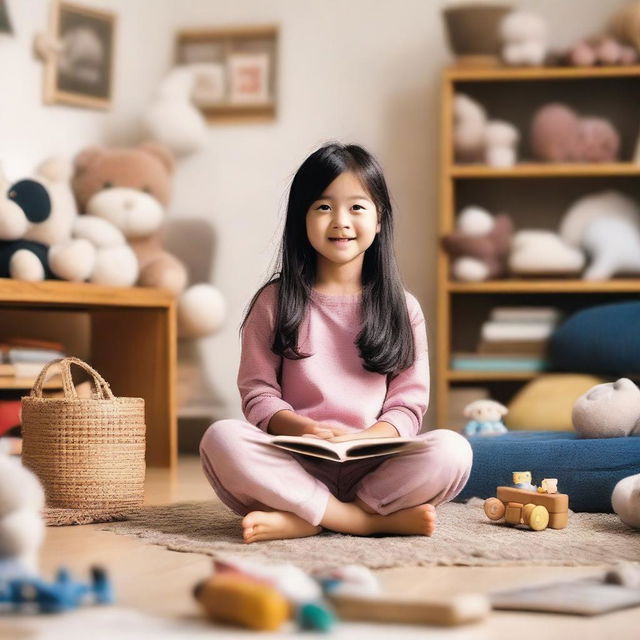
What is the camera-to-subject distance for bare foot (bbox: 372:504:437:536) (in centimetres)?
166

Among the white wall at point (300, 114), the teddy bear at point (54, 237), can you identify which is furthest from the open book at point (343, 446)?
the white wall at point (300, 114)

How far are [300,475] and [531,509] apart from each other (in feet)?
1.28

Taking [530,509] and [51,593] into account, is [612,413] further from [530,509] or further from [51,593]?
[51,593]

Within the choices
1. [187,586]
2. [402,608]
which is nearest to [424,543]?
[187,586]

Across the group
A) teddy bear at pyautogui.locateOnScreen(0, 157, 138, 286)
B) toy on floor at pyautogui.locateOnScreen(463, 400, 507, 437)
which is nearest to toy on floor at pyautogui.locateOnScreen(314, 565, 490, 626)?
toy on floor at pyautogui.locateOnScreen(463, 400, 507, 437)

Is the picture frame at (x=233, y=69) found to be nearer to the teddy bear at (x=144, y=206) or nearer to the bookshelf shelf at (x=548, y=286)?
the teddy bear at (x=144, y=206)

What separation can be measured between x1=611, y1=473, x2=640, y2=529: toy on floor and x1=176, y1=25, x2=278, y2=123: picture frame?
6.82ft

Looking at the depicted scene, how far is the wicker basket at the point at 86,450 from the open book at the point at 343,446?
46 cm

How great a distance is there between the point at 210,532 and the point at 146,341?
136cm

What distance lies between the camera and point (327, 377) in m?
1.78

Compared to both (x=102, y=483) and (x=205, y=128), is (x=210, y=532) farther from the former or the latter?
(x=205, y=128)

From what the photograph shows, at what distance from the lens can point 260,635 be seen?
3.38 ft

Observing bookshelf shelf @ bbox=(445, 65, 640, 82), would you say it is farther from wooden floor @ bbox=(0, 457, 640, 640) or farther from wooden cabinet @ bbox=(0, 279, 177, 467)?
wooden floor @ bbox=(0, 457, 640, 640)

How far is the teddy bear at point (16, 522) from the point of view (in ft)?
3.89
